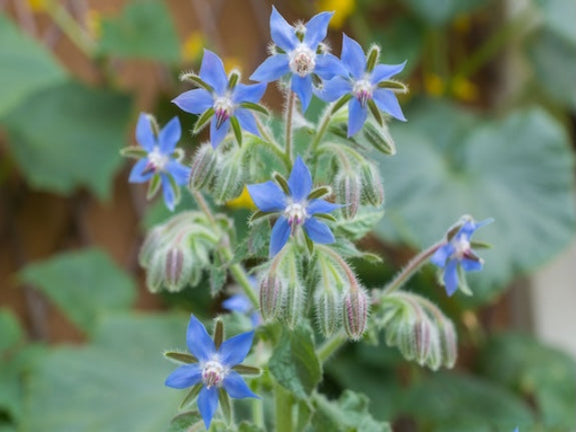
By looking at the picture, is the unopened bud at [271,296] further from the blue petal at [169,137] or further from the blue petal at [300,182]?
the blue petal at [169,137]

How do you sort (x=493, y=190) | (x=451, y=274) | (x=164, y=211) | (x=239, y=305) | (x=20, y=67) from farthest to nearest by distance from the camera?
(x=493, y=190) < (x=20, y=67) < (x=164, y=211) < (x=239, y=305) < (x=451, y=274)

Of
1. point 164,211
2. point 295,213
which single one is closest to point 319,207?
point 295,213

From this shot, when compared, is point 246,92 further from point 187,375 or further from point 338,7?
point 338,7

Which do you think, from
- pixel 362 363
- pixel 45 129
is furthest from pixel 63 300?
pixel 362 363

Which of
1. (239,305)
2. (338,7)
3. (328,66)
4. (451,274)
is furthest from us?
(338,7)

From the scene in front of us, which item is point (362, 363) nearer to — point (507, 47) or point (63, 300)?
point (63, 300)

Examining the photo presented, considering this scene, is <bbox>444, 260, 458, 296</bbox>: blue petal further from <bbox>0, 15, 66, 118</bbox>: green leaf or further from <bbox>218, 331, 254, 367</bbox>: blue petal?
<bbox>0, 15, 66, 118</bbox>: green leaf
